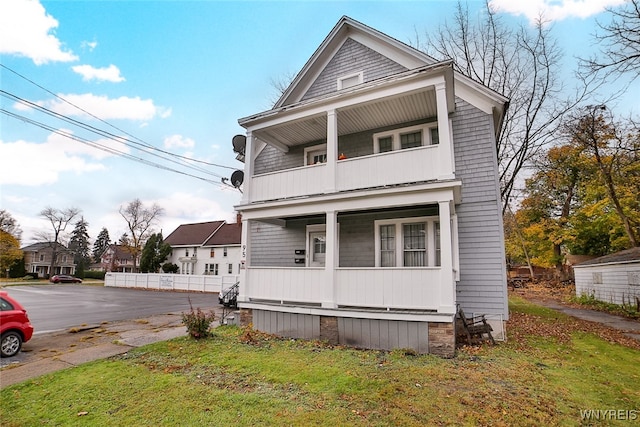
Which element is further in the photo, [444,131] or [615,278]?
[615,278]

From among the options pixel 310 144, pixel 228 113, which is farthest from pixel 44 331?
pixel 228 113

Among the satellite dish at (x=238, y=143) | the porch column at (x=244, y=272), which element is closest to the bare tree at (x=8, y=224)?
the satellite dish at (x=238, y=143)

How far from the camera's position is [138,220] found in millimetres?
49094

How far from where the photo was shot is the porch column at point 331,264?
7930mm

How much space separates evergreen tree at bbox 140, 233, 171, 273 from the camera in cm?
3838

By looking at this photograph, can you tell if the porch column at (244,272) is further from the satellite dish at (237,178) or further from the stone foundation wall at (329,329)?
the satellite dish at (237,178)

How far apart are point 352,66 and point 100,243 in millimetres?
96862

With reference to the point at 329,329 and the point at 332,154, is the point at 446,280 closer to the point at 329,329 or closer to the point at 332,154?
the point at 329,329

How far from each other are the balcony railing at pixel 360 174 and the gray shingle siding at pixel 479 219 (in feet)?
4.82

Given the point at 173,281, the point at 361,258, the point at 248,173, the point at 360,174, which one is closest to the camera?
the point at 360,174

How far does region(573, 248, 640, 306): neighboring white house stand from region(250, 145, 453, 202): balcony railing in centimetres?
1267

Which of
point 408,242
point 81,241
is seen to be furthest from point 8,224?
point 408,242

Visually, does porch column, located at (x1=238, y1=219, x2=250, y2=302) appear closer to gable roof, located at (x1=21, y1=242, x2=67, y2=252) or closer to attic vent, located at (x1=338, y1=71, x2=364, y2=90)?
attic vent, located at (x1=338, y1=71, x2=364, y2=90)

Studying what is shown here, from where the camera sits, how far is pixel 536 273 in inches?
1432
